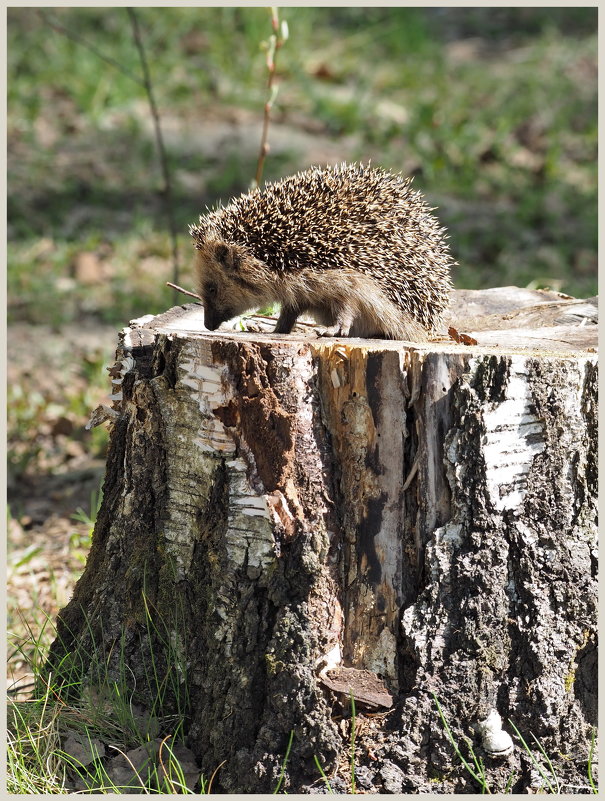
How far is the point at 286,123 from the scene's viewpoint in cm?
1191

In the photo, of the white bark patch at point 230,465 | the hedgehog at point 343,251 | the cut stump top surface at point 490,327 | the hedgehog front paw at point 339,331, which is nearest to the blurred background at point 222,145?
the cut stump top surface at point 490,327

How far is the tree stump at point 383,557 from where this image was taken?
3.88 meters

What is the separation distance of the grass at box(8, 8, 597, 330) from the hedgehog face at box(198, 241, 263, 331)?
3.52 metres

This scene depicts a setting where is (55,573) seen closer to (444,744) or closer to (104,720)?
(104,720)

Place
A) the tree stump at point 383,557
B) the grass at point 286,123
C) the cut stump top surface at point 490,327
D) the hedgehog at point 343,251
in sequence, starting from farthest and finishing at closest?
the grass at point 286,123 → the hedgehog at point 343,251 → the cut stump top surface at point 490,327 → the tree stump at point 383,557

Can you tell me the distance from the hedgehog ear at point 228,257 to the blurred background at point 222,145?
8.67ft

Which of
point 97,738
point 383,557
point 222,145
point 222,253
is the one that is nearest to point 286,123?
point 222,145

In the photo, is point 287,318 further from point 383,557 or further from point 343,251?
point 383,557

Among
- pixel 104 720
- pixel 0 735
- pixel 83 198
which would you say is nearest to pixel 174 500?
pixel 104 720

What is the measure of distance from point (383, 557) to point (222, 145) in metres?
8.54

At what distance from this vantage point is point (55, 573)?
5941 mm

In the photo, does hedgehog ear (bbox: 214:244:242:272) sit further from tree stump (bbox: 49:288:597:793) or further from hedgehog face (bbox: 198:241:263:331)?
tree stump (bbox: 49:288:597:793)

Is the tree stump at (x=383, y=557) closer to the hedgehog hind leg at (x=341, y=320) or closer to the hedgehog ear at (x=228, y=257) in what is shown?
the hedgehog hind leg at (x=341, y=320)

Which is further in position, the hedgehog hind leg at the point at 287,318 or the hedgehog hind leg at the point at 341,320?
the hedgehog hind leg at the point at 287,318
